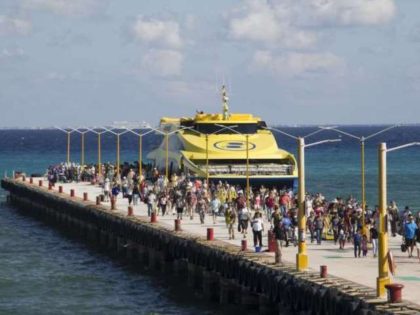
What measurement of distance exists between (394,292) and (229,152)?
150 feet

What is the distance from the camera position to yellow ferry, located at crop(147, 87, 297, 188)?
68.1 m

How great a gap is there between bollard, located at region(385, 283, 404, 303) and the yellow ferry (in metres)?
37.4

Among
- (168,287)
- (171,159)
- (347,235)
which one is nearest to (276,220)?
(347,235)

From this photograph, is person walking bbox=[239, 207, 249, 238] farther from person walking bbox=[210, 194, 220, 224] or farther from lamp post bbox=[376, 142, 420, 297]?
lamp post bbox=[376, 142, 420, 297]

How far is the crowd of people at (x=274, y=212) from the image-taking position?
3662 centimetres

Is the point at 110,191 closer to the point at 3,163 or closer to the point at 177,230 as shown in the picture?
the point at 177,230

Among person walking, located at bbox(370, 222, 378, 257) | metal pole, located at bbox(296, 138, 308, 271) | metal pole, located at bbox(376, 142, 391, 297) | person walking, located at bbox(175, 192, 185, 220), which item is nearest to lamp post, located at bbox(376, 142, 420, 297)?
metal pole, located at bbox(376, 142, 391, 297)

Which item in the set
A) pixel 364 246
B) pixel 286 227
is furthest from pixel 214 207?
pixel 364 246

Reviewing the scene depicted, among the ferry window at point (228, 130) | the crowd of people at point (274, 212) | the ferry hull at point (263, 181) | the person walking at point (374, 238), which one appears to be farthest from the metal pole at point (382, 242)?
the ferry window at point (228, 130)

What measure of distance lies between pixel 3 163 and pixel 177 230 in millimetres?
115944

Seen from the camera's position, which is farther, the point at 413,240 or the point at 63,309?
the point at 63,309

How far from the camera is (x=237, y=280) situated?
115 ft

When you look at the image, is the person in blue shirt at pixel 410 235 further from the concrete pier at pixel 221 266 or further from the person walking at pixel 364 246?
the concrete pier at pixel 221 266

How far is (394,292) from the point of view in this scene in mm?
25781
